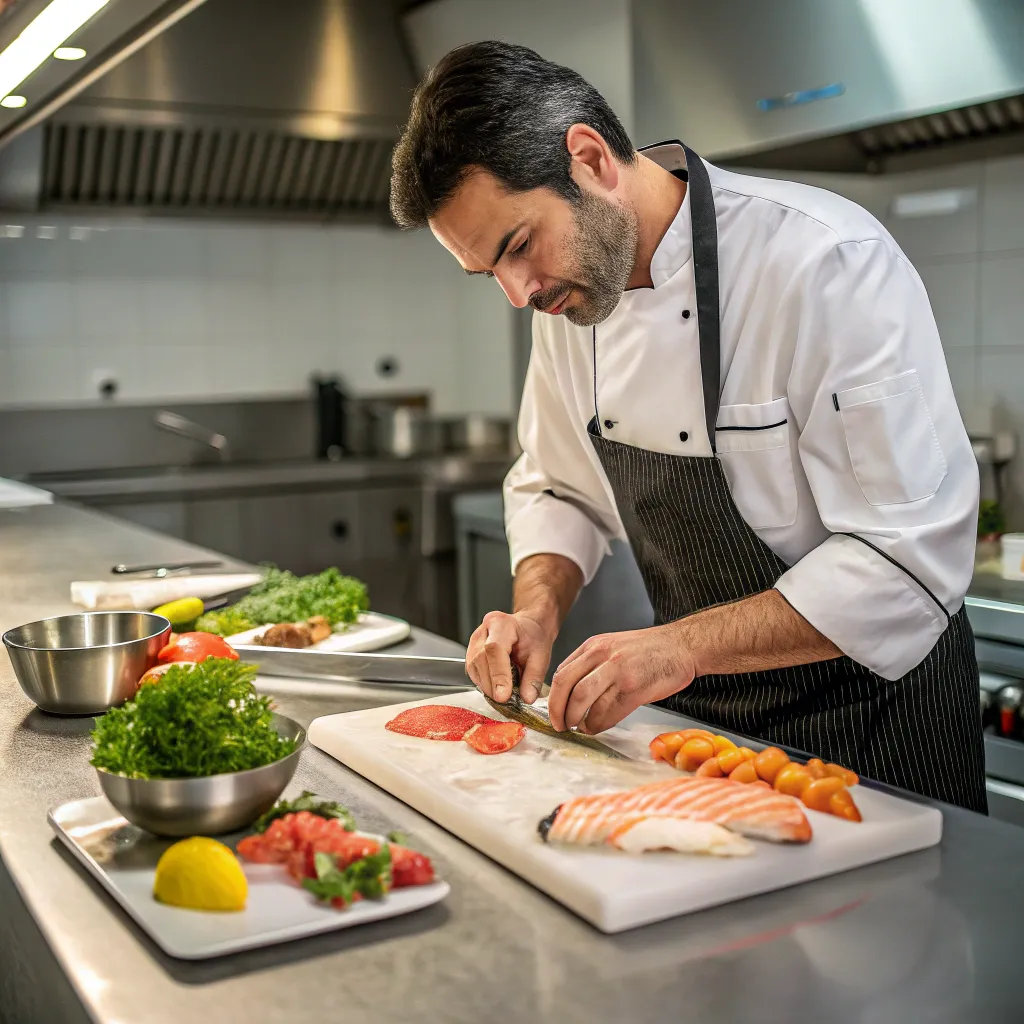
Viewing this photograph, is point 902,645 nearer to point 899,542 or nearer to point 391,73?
point 899,542

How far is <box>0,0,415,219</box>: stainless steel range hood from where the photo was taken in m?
4.32

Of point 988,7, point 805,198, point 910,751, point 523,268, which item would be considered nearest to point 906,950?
point 910,751

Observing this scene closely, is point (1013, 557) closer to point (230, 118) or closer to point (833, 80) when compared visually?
point (833, 80)

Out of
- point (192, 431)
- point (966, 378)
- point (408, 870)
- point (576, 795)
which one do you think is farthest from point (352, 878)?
point (192, 431)

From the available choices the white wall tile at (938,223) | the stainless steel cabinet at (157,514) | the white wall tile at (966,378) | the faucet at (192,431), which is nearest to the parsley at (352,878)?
the white wall tile at (966,378)

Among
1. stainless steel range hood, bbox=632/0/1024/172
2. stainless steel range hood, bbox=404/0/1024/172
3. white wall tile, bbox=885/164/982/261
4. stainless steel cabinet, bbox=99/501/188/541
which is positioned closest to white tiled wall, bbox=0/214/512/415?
stainless steel cabinet, bbox=99/501/188/541

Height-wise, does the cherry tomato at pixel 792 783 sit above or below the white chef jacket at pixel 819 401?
below

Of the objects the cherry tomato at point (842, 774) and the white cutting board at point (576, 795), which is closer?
the white cutting board at point (576, 795)

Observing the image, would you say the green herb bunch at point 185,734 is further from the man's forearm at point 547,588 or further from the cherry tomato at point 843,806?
the man's forearm at point 547,588

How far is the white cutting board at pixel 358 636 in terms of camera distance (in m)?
1.83

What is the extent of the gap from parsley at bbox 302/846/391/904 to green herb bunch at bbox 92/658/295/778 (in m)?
0.15

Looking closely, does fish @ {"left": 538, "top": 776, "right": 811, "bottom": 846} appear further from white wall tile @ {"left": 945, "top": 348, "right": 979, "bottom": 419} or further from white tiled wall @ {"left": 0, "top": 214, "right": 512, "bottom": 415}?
white tiled wall @ {"left": 0, "top": 214, "right": 512, "bottom": 415}

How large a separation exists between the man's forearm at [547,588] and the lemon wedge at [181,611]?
19.4 inches

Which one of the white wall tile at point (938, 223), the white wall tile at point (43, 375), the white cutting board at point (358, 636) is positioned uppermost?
the white wall tile at point (938, 223)
